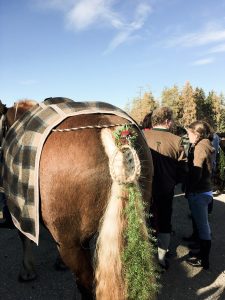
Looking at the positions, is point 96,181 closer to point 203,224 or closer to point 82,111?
point 82,111

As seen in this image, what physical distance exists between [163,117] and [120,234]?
204 cm

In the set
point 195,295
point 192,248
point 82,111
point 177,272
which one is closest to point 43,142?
point 82,111

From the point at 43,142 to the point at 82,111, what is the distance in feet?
1.20

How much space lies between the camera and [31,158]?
225 centimetres

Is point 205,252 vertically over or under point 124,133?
under

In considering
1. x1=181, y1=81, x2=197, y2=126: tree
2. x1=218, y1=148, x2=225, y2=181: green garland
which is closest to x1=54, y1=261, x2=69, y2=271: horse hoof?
x1=218, y1=148, x2=225, y2=181: green garland

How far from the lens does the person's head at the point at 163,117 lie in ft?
12.4

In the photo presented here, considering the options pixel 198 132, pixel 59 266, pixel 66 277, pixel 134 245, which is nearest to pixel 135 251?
pixel 134 245

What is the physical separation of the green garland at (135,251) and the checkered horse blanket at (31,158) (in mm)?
647

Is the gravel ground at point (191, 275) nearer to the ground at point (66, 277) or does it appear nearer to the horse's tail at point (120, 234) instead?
the ground at point (66, 277)

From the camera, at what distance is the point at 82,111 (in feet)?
7.61

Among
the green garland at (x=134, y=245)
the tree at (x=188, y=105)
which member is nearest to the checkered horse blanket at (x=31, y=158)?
the green garland at (x=134, y=245)

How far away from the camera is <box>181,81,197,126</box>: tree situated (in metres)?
73.1

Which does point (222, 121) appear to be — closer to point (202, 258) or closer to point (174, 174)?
point (202, 258)
